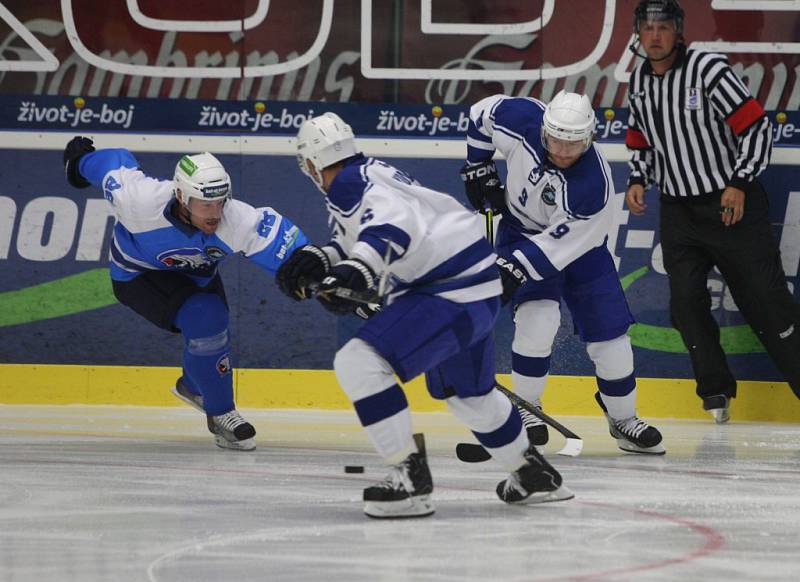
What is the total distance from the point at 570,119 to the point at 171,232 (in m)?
1.29

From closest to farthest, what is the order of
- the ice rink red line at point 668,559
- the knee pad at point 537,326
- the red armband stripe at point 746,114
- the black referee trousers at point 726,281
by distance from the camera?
1. the ice rink red line at point 668,559
2. the knee pad at point 537,326
3. the red armband stripe at point 746,114
4. the black referee trousers at point 726,281

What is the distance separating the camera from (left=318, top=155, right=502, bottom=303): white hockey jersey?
11.0 feet

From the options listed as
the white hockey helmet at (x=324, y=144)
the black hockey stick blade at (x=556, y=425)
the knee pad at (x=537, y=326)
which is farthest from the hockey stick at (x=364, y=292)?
the knee pad at (x=537, y=326)

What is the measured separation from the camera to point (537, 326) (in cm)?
480

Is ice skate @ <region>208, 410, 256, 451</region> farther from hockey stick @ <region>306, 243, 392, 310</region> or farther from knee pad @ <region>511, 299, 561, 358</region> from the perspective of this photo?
hockey stick @ <region>306, 243, 392, 310</region>

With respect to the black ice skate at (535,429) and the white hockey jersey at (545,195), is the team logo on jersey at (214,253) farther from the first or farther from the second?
the black ice skate at (535,429)

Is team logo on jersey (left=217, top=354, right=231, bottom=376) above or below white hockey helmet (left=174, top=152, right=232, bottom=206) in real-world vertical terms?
below

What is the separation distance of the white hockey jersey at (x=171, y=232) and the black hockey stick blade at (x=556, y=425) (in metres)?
0.83

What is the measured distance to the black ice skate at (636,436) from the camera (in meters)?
4.93

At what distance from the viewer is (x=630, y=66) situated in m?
6.32

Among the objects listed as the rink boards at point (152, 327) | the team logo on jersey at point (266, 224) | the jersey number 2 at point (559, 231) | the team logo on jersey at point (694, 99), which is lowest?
the rink boards at point (152, 327)

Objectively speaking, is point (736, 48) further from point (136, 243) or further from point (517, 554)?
point (517, 554)

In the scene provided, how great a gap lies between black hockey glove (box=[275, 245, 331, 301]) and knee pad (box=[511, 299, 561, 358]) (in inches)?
57.2

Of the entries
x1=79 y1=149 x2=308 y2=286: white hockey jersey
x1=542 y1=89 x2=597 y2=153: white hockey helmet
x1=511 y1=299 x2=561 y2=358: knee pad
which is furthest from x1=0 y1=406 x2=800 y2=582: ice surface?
x1=542 y1=89 x2=597 y2=153: white hockey helmet
